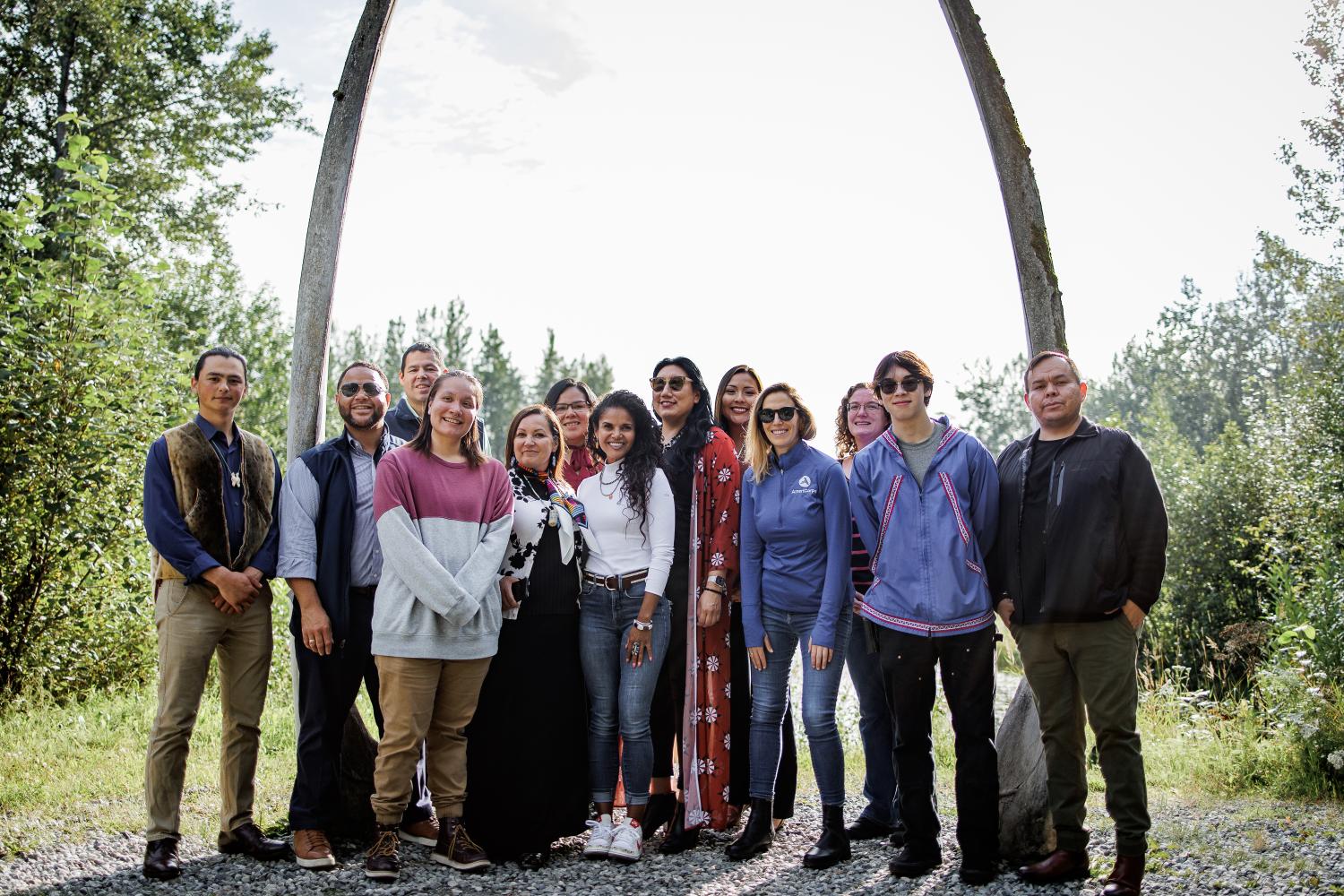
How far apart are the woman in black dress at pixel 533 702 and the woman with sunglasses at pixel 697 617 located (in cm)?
50

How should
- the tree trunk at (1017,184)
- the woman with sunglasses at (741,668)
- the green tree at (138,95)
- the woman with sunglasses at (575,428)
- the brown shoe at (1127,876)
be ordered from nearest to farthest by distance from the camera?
the brown shoe at (1127,876) → the woman with sunglasses at (741,668) → the tree trunk at (1017,184) → the woman with sunglasses at (575,428) → the green tree at (138,95)

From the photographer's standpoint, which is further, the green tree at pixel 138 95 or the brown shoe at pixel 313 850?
the green tree at pixel 138 95

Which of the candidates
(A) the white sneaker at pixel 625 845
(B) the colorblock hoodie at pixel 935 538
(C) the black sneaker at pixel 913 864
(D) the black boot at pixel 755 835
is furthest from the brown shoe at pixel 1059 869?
(A) the white sneaker at pixel 625 845

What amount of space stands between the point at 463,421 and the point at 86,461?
4.13 meters

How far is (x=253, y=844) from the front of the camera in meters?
4.50

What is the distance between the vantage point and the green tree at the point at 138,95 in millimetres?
17562

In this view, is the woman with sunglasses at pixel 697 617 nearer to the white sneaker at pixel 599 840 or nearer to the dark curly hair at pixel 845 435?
the white sneaker at pixel 599 840

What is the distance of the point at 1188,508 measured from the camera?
1788cm

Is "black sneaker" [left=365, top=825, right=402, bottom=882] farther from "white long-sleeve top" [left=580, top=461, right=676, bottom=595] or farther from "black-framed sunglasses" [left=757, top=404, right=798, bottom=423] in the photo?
"black-framed sunglasses" [left=757, top=404, right=798, bottom=423]

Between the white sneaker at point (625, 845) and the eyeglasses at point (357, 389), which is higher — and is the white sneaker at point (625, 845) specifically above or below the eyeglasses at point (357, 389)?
below

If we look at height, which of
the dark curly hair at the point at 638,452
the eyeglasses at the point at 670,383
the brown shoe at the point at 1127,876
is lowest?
the brown shoe at the point at 1127,876

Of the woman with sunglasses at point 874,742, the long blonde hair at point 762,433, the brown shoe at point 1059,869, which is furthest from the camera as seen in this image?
the woman with sunglasses at point 874,742

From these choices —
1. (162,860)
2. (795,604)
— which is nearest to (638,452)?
(795,604)

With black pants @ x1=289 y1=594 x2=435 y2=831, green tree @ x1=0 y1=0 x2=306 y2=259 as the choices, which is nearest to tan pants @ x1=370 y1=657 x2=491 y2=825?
black pants @ x1=289 y1=594 x2=435 y2=831
